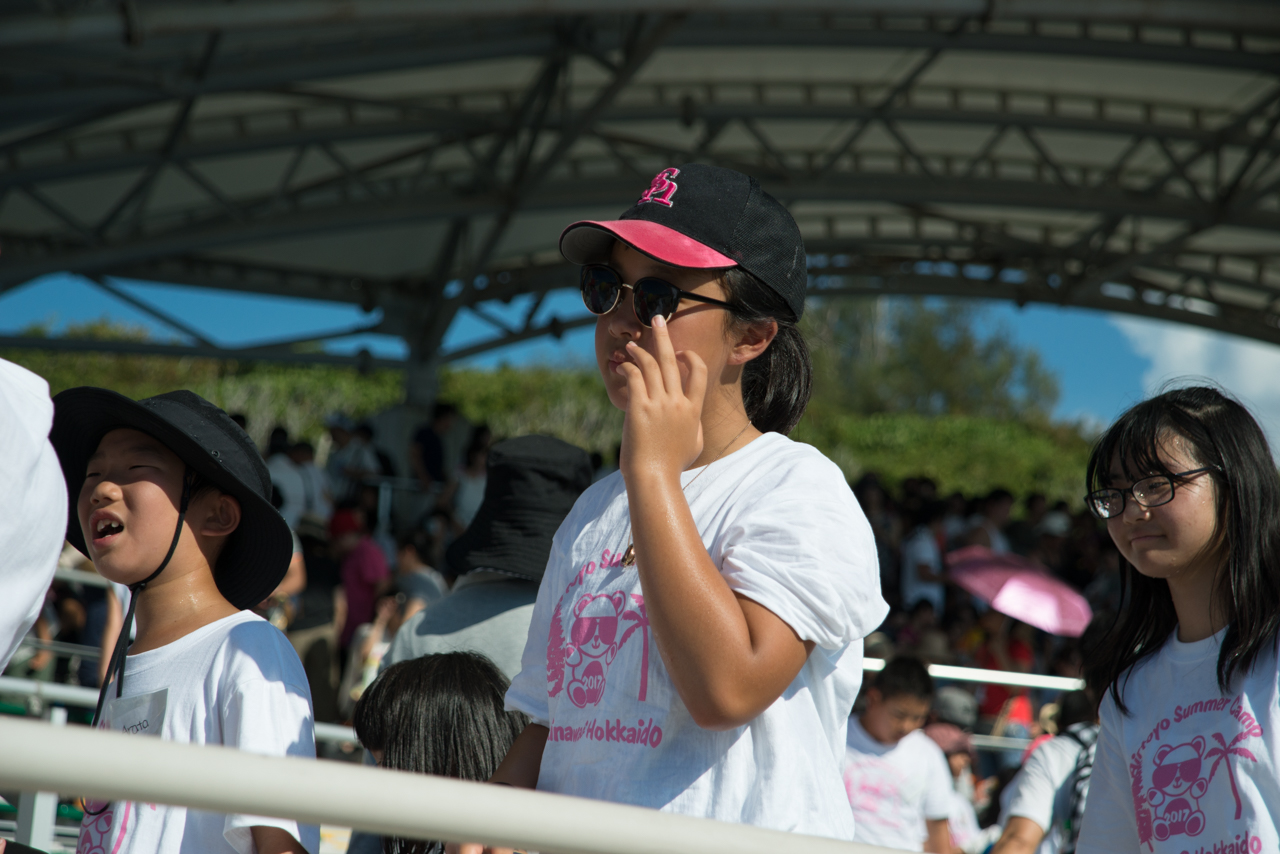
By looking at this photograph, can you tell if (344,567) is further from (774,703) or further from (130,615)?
(774,703)

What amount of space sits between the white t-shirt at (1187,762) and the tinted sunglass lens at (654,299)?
1.20 m

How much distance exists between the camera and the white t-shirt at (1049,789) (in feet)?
11.8

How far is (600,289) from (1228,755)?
1.29 meters

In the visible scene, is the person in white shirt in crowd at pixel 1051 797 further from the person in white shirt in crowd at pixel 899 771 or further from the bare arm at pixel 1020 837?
the person in white shirt in crowd at pixel 899 771

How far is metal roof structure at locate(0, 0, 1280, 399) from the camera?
347 inches

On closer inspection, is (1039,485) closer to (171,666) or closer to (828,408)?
(828,408)

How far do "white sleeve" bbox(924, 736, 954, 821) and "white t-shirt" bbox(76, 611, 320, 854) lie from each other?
3.37 m

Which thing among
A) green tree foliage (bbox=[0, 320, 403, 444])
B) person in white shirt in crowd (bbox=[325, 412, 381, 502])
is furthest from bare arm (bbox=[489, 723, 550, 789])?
green tree foliage (bbox=[0, 320, 403, 444])

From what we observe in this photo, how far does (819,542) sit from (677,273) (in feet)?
1.39

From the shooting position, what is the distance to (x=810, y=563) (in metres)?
1.51

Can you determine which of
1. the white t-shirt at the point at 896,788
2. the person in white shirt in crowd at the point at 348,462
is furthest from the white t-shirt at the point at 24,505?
the person in white shirt in crowd at the point at 348,462

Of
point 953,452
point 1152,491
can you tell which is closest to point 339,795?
point 1152,491

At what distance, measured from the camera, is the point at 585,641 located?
5.32 feet

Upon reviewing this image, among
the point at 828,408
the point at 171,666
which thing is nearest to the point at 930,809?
the point at 171,666
